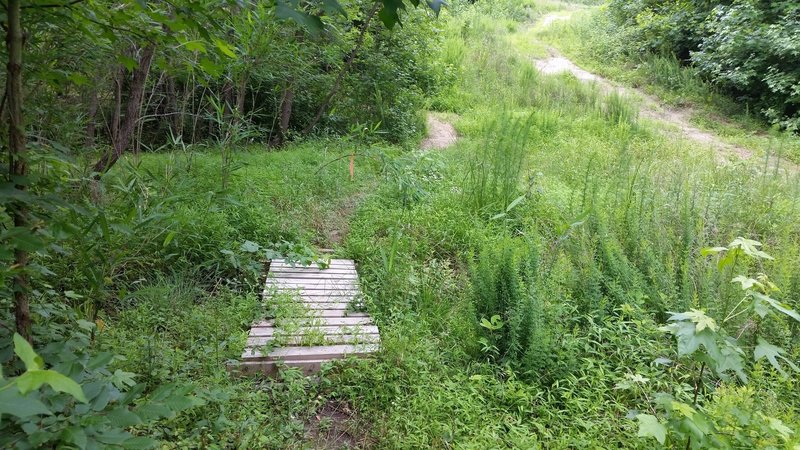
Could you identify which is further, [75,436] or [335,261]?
[335,261]

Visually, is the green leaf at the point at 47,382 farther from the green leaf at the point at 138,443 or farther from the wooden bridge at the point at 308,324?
the wooden bridge at the point at 308,324

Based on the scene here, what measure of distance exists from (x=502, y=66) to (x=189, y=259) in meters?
11.0

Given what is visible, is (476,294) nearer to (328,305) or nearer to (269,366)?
(328,305)

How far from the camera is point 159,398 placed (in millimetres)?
1101

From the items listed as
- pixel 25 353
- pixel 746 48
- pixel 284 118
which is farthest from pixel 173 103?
pixel 746 48

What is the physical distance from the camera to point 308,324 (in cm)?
325

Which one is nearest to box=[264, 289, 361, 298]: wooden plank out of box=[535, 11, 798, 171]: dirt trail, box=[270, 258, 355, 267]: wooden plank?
box=[270, 258, 355, 267]: wooden plank

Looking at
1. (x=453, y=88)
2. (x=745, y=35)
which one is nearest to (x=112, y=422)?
(x=453, y=88)

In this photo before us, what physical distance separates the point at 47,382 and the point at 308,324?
2.55m

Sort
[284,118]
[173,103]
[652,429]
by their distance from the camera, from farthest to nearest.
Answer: [284,118], [173,103], [652,429]

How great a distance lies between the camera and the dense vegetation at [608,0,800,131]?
9359 mm

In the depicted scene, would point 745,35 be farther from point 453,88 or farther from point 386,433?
point 386,433

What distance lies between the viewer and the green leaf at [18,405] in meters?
0.75

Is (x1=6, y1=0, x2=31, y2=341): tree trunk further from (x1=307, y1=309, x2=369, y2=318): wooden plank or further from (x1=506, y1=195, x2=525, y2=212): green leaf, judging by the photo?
(x1=506, y1=195, x2=525, y2=212): green leaf
